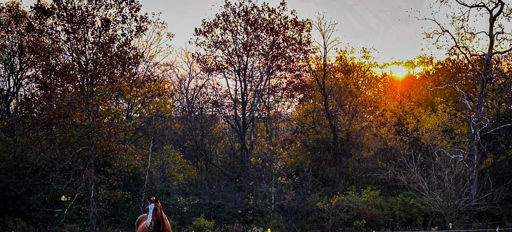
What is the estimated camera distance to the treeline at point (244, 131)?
1958 centimetres

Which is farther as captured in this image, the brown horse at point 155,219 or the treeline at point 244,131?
the treeline at point 244,131

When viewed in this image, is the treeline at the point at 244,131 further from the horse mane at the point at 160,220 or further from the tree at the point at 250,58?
the horse mane at the point at 160,220

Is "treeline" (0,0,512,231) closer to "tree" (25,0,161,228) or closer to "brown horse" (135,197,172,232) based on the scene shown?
"tree" (25,0,161,228)

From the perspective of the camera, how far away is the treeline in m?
19.6

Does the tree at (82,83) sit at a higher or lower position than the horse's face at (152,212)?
higher

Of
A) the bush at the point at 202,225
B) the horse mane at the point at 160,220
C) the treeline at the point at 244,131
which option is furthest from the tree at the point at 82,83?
the horse mane at the point at 160,220

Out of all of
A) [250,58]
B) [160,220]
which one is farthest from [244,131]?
[160,220]

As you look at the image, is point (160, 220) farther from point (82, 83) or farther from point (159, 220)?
point (82, 83)

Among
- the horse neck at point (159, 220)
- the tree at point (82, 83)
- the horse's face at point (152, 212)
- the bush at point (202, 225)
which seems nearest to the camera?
the horse's face at point (152, 212)

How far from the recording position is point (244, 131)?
25125mm

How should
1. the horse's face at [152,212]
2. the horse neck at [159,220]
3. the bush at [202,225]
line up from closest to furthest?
the horse's face at [152,212] < the horse neck at [159,220] < the bush at [202,225]

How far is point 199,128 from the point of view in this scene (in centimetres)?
2962

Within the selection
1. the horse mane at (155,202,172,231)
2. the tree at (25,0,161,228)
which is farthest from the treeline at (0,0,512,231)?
the horse mane at (155,202,172,231)

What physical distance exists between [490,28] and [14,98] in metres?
27.0
